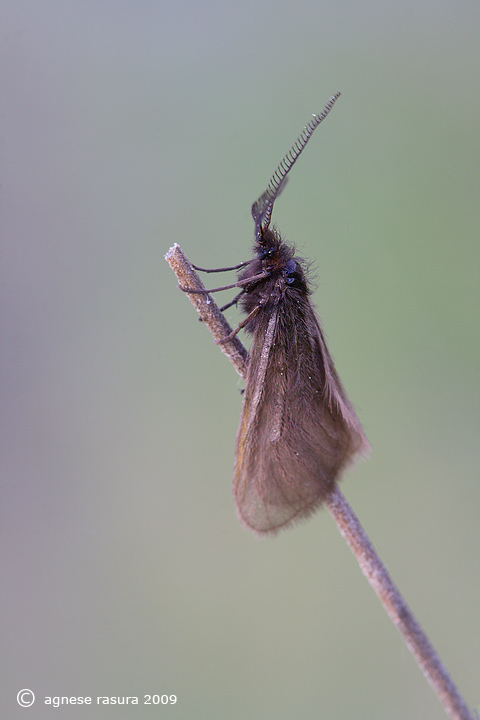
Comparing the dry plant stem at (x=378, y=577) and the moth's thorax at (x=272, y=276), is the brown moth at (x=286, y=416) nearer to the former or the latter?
the moth's thorax at (x=272, y=276)

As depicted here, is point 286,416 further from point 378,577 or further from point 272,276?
point 378,577

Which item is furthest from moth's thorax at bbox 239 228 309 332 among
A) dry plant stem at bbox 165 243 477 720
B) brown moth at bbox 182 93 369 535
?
dry plant stem at bbox 165 243 477 720

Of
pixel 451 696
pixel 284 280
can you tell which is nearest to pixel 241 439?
pixel 284 280

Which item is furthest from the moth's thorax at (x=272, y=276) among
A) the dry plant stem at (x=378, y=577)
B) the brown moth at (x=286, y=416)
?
the dry plant stem at (x=378, y=577)

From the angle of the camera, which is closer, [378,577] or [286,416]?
[378,577]

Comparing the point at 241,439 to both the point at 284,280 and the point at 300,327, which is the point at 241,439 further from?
the point at 284,280

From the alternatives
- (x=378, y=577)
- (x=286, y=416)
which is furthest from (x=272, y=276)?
(x=378, y=577)
